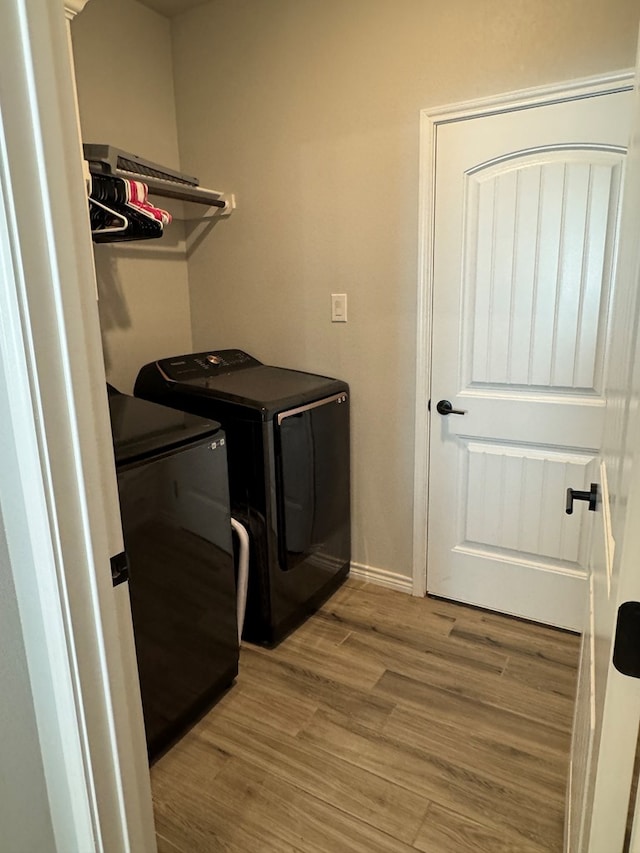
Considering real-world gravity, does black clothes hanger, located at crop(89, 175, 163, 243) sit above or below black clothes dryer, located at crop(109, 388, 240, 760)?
above

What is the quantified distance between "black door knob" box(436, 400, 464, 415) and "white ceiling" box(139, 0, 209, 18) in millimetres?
2010

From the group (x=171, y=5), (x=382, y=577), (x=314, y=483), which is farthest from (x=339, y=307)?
(x=171, y=5)

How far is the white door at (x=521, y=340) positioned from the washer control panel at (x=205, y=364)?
2.93 ft

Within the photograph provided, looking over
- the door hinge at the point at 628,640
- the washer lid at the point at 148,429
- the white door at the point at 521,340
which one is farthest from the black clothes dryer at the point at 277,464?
the door hinge at the point at 628,640

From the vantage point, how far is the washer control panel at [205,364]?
7.61ft

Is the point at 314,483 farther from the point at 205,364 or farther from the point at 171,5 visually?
the point at 171,5

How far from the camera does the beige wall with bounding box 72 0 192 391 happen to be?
2.28m

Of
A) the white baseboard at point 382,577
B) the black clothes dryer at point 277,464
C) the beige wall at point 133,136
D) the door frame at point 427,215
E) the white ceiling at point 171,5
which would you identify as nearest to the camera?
the door frame at point 427,215

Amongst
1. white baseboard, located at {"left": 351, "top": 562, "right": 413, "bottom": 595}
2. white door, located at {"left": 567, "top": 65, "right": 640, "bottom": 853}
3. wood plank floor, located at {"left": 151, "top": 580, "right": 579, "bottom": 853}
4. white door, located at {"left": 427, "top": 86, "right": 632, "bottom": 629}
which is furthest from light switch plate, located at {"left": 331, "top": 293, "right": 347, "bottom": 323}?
white door, located at {"left": 567, "top": 65, "right": 640, "bottom": 853}

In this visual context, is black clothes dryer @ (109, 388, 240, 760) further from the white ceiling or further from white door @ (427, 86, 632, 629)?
the white ceiling

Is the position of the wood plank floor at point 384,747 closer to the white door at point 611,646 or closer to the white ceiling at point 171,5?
the white door at point 611,646

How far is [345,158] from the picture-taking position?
2311 millimetres

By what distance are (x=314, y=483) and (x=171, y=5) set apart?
217 centimetres

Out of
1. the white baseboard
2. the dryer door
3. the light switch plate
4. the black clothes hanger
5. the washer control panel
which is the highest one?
the black clothes hanger
